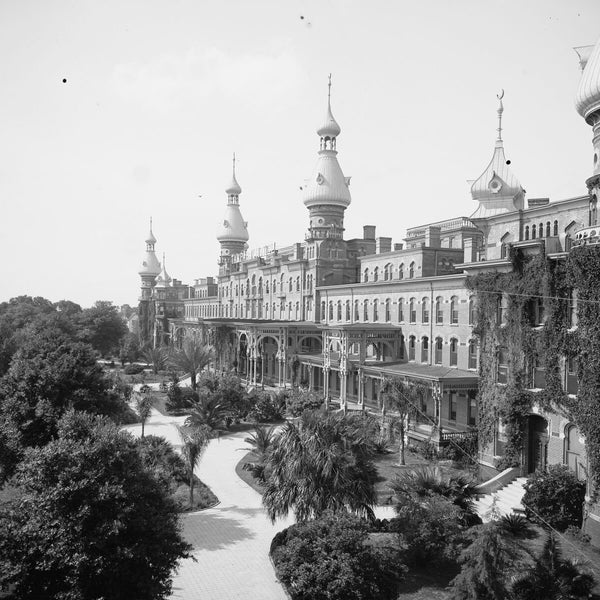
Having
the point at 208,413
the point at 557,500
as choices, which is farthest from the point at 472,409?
the point at 208,413

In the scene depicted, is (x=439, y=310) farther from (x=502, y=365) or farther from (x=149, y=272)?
(x=149, y=272)

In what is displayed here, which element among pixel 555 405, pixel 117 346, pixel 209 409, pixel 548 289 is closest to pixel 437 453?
pixel 555 405

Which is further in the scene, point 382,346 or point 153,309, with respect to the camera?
point 153,309

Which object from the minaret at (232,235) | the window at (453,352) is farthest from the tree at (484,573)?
the minaret at (232,235)

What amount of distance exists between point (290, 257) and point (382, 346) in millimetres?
22564

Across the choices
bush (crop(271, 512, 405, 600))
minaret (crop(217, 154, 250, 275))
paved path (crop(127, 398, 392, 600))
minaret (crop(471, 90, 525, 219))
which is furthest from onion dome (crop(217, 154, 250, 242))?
bush (crop(271, 512, 405, 600))

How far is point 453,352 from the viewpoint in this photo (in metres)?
37.3

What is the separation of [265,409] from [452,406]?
46.5ft

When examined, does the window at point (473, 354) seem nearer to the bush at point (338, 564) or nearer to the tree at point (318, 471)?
the tree at point (318, 471)

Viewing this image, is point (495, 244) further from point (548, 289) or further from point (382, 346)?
point (548, 289)

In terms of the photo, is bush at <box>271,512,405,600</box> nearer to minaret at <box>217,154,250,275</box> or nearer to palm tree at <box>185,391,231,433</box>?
palm tree at <box>185,391,231,433</box>

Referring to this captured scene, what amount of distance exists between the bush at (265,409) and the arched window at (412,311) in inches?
468

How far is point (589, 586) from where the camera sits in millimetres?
15734

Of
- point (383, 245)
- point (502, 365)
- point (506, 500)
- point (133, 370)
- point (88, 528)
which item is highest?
point (383, 245)
